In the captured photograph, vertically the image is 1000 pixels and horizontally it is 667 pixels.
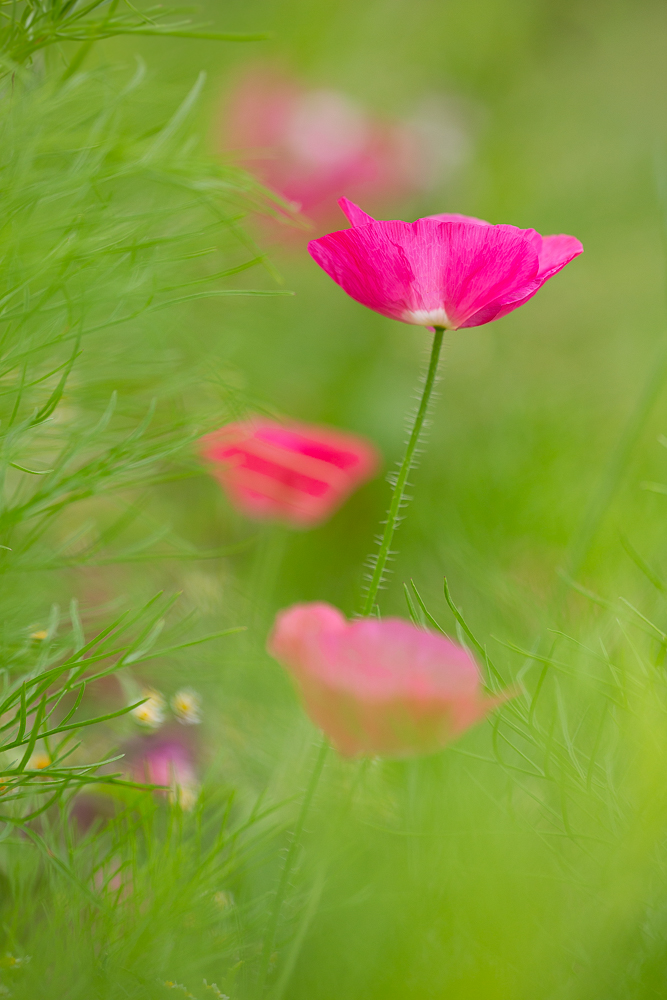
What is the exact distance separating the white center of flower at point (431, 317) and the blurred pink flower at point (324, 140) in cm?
62

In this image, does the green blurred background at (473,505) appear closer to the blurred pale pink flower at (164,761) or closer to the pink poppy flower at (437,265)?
the blurred pale pink flower at (164,761)

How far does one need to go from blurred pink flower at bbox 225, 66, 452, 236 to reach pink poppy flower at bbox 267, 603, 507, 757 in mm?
725

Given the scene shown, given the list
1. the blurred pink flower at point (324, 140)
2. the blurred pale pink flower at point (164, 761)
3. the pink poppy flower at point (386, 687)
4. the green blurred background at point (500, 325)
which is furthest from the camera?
the blurred pink flower at point (324, 140)

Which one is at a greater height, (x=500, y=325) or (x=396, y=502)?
(x=500, y=325)

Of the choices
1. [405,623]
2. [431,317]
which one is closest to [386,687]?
[405,623]

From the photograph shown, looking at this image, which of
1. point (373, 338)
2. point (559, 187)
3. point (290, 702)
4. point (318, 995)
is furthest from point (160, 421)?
point (559, 187)

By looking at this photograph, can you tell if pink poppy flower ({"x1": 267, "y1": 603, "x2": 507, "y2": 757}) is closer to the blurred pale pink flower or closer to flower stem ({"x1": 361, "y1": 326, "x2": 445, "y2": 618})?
flower stem ({"x1": 361, "y1": 326, "x2": 445, "y2": 618})

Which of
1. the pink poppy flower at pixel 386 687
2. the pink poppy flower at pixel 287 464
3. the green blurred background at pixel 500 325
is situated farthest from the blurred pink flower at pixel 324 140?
the pink poppy flower at pixel 386 687

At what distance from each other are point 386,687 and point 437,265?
0.47ft

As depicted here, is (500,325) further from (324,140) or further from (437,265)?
(437,265)

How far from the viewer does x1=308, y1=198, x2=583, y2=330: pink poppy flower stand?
0.85ft

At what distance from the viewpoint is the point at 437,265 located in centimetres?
27

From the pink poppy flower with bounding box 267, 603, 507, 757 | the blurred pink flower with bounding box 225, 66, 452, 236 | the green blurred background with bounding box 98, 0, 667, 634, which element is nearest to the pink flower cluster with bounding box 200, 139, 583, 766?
the pink poppy flower with bounding box 267, 603, 507, 757

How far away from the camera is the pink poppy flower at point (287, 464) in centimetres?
51
